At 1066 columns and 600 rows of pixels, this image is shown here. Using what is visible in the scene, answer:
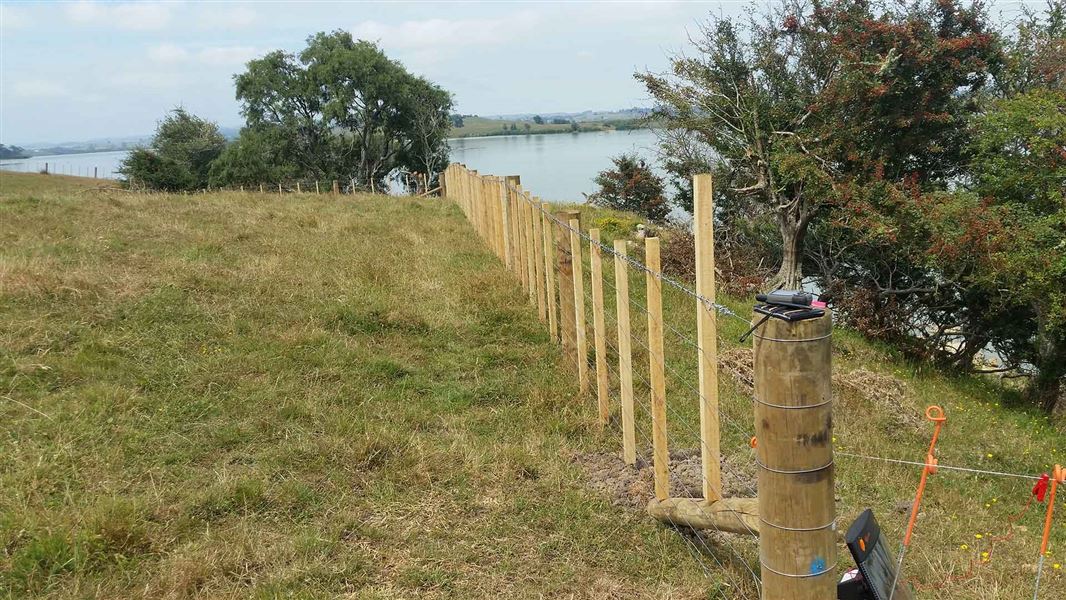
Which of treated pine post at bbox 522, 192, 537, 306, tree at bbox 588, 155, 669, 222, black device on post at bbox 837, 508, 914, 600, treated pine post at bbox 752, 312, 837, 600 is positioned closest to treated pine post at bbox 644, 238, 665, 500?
black device on post at bbox 837, 508, 914, 600

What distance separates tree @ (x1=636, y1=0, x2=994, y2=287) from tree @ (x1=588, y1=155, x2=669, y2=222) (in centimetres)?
654

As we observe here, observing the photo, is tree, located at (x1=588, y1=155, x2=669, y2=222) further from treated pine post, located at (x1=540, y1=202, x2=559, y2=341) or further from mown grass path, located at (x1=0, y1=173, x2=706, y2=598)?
treated pine post, located at (x1=540, y1=202, x2=559, y2=341)

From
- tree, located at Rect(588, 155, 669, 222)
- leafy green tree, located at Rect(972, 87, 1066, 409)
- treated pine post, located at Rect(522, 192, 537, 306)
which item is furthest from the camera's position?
tree, located at Rect(588, 155, 669, 222)

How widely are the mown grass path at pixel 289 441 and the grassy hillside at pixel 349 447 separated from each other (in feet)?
0.06

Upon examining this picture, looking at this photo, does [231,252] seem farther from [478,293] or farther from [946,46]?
[946,46]

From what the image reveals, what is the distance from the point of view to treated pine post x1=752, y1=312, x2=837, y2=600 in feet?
6.83

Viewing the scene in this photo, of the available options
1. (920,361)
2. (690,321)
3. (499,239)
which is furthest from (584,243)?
(920,361)

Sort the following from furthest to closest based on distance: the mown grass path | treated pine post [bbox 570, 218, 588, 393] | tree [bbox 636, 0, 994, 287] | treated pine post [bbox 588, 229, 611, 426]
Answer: tree [bbox 636, 0, 994, 287], treated pine post [bbox 570, 218, 588, 393], treated pine post [bbox 588, 229, 611, 426], the mown grass path

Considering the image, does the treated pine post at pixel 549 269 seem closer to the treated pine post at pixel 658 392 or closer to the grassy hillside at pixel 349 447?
the grassy hillside at pixel 349 447

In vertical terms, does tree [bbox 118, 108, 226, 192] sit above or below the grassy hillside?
above

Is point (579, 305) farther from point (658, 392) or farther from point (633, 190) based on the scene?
point (633, 190)

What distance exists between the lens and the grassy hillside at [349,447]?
3406mm

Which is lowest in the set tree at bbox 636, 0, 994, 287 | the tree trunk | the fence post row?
the tree trunk

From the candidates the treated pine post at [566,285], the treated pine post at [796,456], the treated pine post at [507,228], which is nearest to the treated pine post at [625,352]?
the treated pine post at [566,285]
